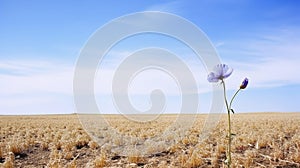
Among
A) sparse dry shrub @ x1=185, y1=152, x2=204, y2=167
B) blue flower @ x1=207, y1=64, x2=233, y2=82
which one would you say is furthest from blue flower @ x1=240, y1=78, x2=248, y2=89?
sparse dry shrub @ x1=185, y1=152, x2=204, y2=167

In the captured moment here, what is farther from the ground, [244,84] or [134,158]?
[244,84]

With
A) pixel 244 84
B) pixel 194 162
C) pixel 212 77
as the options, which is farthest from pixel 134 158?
pixel 244 84

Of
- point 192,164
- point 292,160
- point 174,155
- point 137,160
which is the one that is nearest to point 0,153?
point 137,160

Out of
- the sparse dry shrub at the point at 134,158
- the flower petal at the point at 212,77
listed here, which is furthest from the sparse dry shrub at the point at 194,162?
the flower petal at the point at 212,77

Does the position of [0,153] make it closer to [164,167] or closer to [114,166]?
[114,166]

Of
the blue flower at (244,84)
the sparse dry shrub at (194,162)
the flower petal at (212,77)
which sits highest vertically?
the flower petal at (212,77)

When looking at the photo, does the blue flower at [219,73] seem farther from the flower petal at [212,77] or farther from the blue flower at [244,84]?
the blue flower at [244,84]

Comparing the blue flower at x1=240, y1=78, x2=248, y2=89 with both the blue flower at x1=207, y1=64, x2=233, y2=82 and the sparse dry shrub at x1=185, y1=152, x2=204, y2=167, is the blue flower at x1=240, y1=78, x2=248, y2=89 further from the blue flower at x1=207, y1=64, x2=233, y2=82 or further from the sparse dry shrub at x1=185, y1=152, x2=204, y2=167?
the sparse dry shrub at x1=185, y1=152, x2=204, y2=167

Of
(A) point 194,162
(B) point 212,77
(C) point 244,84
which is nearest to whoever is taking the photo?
(C) point 244,84

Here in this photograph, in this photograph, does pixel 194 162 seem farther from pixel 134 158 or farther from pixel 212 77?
pixel 212 77

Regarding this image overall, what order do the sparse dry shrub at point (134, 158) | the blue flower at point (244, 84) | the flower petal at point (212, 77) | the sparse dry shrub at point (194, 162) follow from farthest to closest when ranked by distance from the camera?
the sparse dry shrub at point (134, 158) → the sparse dry shrub at point (194, 162) → the flower petal at point (212, 77) → the blue flower at point (244, 84)

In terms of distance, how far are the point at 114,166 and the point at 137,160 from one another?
577mm

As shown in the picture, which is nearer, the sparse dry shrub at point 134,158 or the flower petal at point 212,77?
the flower petal at point 212,77

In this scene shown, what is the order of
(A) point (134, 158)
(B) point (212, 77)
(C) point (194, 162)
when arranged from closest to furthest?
(B) point (212, 77)
(C) point (194, 162)
(A) point (134, 158)
